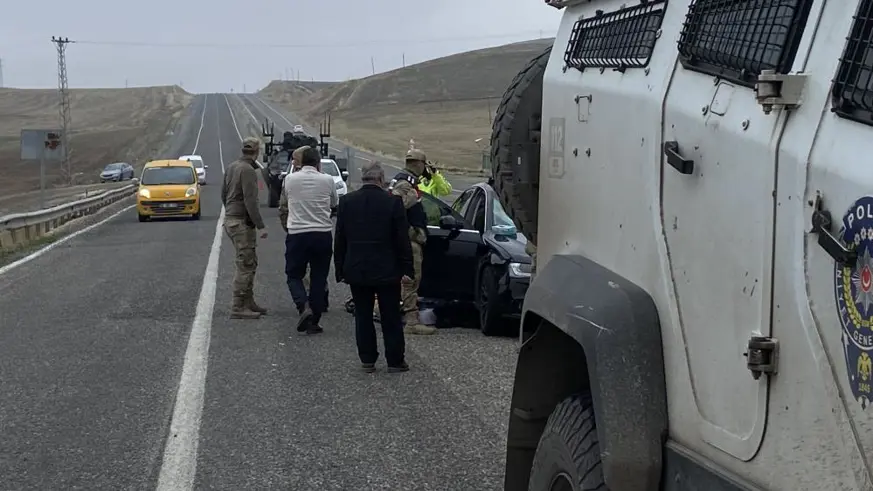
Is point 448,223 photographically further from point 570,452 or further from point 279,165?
point 279,165

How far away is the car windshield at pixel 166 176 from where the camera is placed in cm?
2897

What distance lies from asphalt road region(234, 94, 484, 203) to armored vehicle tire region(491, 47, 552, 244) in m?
18.5

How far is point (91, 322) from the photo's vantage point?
37.0 ft

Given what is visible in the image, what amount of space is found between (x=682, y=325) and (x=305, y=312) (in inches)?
312

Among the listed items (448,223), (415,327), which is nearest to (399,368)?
(415,327)

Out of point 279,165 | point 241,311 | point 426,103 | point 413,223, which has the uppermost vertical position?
point 426,103

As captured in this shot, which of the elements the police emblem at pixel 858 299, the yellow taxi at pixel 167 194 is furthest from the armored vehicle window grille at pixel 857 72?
the yellow taxi at pixel 167 194

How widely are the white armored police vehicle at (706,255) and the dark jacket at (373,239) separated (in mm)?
4388

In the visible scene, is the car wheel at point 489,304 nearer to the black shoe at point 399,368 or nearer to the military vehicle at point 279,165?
the black shoe at point 399,368

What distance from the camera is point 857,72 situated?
6.94 ft

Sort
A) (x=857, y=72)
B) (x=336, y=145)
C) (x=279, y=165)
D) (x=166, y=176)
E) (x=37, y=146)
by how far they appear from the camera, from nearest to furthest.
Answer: (x=857, y=72) → (x=37, y=146) → (x=166, y=176) → (x=279, y=165) → (x=336, y=145)

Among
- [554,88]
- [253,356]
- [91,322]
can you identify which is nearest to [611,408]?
[554,88]

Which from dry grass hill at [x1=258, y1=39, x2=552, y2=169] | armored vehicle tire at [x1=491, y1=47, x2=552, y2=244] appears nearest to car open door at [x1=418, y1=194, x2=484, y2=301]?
armored vehicle tire at [x1=491, y1=47, x2=552, y2=244]

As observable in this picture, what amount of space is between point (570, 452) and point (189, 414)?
4.54 m
